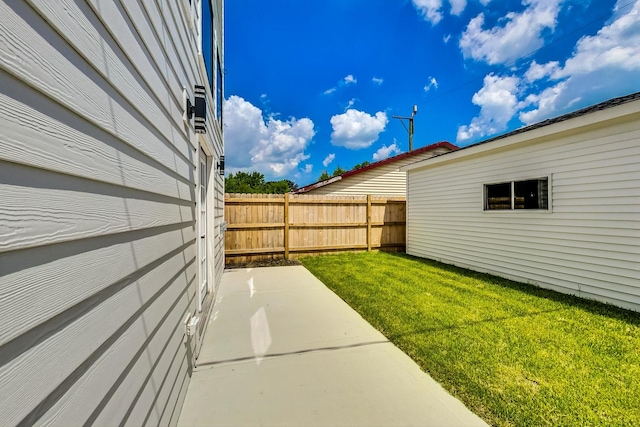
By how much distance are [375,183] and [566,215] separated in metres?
7.65

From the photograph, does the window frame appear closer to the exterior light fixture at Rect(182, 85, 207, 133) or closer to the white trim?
the white trim

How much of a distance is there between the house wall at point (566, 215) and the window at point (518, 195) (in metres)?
0.13

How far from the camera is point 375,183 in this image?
1201 cm

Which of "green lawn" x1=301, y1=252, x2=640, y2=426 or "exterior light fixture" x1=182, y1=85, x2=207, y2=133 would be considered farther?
"exterior light fixture" x1=182, y1=85, x2=207, y2=133

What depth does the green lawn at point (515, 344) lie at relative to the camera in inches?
80.4

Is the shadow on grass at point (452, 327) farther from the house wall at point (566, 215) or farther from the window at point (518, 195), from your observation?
the window at point (518, 195)

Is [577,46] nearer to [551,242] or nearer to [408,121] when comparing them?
[408,121]

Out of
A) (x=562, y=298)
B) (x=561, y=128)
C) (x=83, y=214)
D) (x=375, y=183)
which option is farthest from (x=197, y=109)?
(x=375, y=183)

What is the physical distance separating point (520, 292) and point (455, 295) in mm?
1211

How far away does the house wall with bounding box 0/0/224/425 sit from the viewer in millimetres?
583

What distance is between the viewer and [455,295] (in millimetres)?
4531

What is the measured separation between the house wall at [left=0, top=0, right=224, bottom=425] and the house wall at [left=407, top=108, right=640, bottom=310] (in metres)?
5.64

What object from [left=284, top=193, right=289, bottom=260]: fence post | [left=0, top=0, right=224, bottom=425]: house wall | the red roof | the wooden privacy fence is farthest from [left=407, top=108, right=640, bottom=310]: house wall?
[left=0, top=0, right=224, bottom=425]: house wall

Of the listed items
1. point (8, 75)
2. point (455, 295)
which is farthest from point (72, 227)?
point (455, 295)
